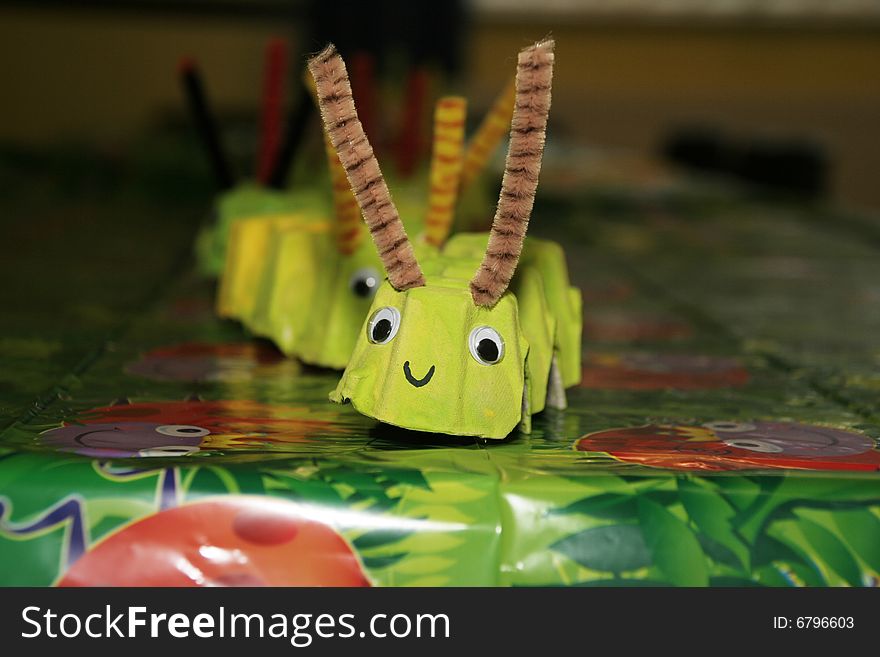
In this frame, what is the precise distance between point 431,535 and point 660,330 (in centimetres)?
57

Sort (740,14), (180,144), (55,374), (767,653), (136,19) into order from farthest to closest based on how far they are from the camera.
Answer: (740,14) → (136,19) → (180,144) → (55,374) → (767,653)

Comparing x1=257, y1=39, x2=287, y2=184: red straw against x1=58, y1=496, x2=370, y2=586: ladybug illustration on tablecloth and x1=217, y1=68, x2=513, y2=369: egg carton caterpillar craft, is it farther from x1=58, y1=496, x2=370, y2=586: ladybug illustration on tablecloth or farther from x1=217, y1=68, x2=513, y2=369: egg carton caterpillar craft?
x1=58, y1=496, x2=370, y2=586: ladybug illustration on tablecloth

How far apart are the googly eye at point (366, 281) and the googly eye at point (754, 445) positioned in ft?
0.94

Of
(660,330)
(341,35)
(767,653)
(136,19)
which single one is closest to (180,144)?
(341,35)

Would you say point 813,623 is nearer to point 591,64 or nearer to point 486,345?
point 486,345

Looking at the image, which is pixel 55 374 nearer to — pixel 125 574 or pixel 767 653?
pixel 125 574

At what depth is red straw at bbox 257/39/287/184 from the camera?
1117mm

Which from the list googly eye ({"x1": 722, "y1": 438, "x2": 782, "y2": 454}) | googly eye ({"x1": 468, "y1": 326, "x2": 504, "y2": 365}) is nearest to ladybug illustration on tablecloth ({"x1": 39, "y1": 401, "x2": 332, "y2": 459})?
googly eye ({"x1": 468, "y1": 326, "x2": 504, "y2": 365})

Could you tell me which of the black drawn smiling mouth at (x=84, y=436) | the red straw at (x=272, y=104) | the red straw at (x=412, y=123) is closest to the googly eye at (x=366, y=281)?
the black drawn smiling mouth at (x=84, y=436)

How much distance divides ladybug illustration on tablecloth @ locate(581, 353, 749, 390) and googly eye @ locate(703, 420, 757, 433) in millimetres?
108

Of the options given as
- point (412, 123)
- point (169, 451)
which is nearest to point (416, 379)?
point (169, 451)

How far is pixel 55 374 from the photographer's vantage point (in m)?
0.77

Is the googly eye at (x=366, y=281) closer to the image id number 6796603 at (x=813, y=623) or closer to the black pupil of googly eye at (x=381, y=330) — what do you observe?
the black pupil of googly eye at (x=381, y=330)

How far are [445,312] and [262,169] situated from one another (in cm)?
69
